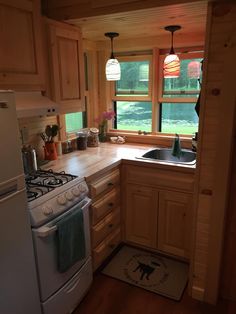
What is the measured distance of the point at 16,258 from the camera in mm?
1427

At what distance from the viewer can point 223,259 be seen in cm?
201

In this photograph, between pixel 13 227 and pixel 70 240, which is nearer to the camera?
pixel 13 227

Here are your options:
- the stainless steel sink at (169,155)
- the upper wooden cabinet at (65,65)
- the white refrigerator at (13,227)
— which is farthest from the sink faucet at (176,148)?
the white refrigerator at (13,227)

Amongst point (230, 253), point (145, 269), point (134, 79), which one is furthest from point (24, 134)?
point (230, 253)

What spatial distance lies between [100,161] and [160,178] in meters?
0.56

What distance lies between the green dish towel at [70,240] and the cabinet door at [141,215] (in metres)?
0.75

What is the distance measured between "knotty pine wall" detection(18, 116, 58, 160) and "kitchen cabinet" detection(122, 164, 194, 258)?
0.80 meters

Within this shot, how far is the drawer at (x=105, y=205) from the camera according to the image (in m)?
2.16

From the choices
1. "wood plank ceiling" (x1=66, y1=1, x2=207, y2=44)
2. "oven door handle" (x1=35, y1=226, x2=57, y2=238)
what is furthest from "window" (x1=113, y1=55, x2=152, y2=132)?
"oven door handle" (x1=35, y1=226, x2=57, y2=238)

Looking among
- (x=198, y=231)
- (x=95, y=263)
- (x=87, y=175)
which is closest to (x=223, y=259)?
(x=198, y=231)

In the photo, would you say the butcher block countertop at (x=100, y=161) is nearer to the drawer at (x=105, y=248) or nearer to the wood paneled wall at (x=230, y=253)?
the wood paneled wall at (x=230, y=253)

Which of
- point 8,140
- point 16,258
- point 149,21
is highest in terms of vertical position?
point 149,21

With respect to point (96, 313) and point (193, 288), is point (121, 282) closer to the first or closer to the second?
point (96, 313)

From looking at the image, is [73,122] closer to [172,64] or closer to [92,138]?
[92,138]
